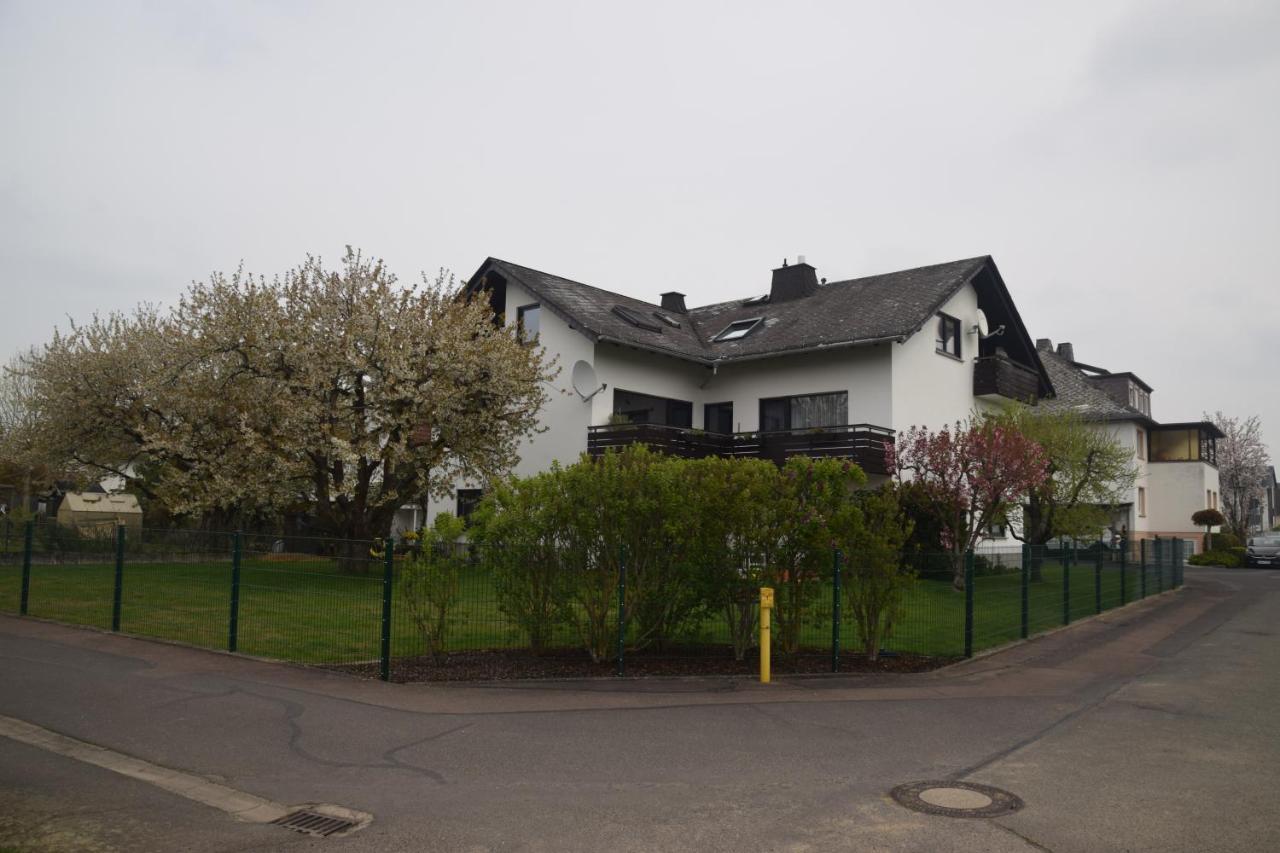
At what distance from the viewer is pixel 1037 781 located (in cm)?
638

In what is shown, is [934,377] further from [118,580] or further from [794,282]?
[118,580]

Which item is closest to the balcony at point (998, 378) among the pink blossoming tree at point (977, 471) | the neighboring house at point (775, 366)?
the neighboring house at point (775, 366)

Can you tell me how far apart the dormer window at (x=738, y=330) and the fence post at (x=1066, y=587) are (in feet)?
44.7

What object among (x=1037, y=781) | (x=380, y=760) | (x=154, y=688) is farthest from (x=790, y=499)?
(x=154, y=688)

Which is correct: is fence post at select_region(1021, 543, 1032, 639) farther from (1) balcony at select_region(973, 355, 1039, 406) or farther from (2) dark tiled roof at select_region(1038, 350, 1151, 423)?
(2) dark tiled roof at select_region(1038, 350, 1151, 423)

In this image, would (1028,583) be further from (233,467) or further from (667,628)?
(233,467)

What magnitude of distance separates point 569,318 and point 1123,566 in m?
14.5

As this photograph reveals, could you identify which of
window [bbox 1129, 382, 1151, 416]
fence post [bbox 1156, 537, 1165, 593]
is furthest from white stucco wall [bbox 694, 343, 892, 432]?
window [bbox 1129, 382, 1151, 416]

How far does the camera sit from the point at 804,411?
86.2 feet

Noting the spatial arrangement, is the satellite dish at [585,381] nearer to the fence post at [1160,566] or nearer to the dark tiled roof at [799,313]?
the dark tiled roof at [799,313]

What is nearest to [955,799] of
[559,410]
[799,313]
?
[559,410]

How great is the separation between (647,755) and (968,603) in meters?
6.96

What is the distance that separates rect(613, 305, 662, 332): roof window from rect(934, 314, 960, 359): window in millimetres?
8239

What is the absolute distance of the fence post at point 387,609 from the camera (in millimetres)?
9945
